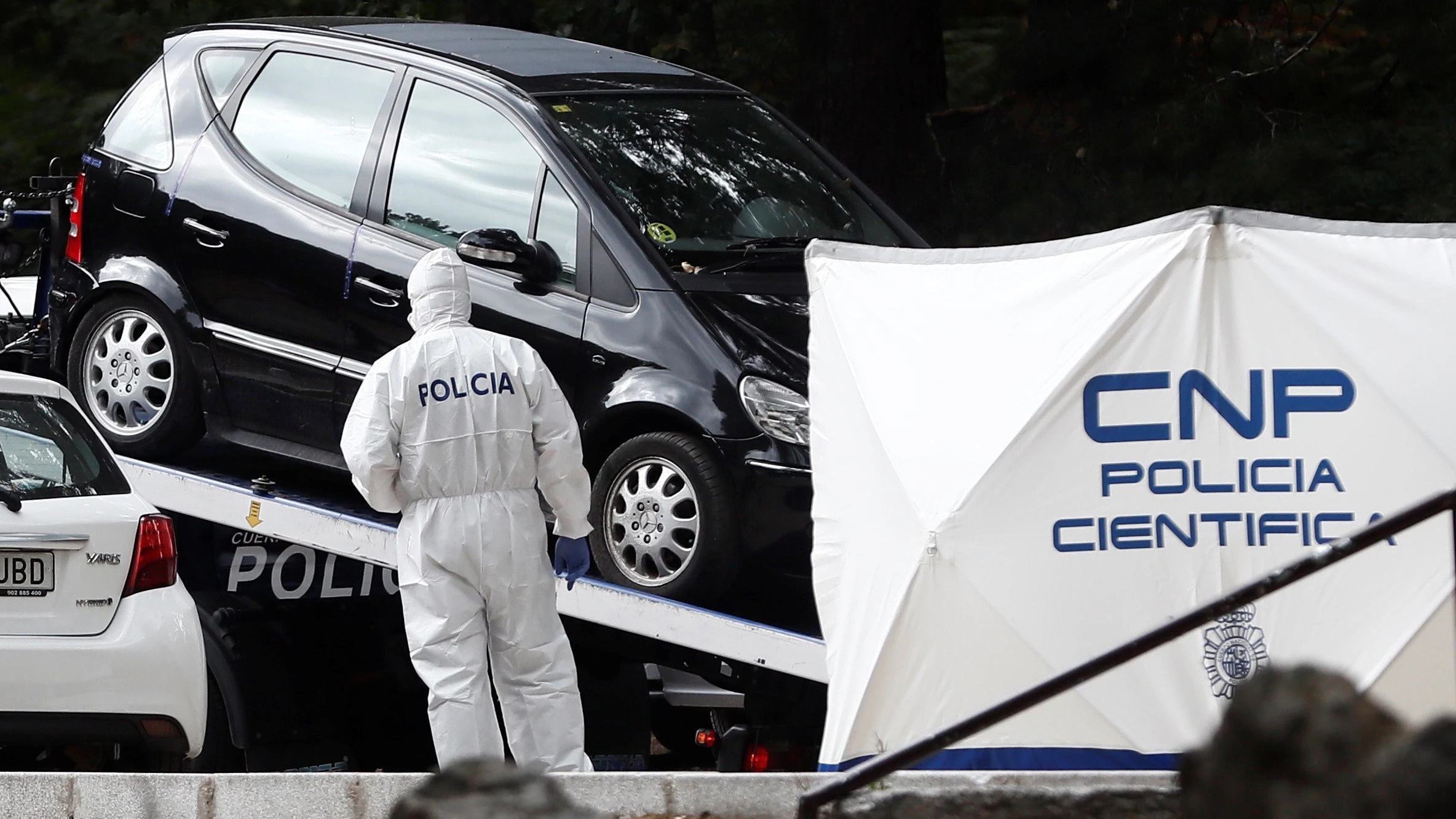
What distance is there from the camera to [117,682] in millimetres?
5844

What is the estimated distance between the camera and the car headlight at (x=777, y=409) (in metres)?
5.79

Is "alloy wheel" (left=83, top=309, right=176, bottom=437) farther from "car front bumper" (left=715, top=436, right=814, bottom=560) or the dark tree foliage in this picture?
the dark tree foliage

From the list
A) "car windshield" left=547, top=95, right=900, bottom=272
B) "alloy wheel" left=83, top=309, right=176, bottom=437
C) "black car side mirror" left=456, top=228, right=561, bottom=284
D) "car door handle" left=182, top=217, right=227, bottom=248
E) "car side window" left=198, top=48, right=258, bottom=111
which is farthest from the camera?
"car side window" left=198, top=48, right=258, bottom=111

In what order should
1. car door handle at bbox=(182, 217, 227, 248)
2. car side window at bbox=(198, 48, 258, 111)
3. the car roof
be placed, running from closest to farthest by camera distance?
the car roof → car door handle at bbox=(182, 217, 227, 248) → car side window at bbox=(198, 48, 258, 111)

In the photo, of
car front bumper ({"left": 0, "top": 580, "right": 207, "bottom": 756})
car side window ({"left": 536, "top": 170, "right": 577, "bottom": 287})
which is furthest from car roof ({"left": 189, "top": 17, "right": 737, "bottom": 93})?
car front bumper ({"left": 0, "top": 580, "right": 207, "bottom": 756})

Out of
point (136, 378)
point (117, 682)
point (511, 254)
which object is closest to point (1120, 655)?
point (511, 254)

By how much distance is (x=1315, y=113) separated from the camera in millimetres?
10133

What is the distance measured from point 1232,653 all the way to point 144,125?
186 inches

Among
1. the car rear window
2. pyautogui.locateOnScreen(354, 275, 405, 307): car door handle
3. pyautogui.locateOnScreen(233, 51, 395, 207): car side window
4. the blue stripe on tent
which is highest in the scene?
pyautogui.locateOnScreen(233, 51, 395, 207): car side window

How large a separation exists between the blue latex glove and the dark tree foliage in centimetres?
477

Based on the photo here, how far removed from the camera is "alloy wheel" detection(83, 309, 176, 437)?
710cm

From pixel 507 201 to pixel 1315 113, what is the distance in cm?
540

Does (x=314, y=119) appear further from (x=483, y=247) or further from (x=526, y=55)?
(x=483, y=247)

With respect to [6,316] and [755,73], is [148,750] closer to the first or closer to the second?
[6,316]
